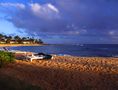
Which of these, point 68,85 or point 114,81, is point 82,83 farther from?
point 114,81

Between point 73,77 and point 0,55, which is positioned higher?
point 0,55

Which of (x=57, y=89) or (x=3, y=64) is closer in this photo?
(x=57, y=89)

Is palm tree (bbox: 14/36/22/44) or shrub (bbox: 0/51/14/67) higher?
palm tree (bbox: 14/36/22/44)

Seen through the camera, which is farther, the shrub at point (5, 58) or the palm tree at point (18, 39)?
the palm tree at point (18, 39)

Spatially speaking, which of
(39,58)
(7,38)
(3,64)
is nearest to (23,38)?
(7,38)

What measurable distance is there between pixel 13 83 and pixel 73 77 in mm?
6675

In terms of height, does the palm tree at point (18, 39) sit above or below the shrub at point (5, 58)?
above

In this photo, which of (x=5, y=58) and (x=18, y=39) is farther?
(x=18, y=39)

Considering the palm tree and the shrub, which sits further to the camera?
the palm tree

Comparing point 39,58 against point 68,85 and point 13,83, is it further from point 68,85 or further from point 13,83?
point 13,83

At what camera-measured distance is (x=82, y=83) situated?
44.7ft

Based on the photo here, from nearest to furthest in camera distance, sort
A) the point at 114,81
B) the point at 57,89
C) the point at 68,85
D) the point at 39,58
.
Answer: the point at 57,89 < the point at 68,85 < the point at 114,81 < the point at 39,58

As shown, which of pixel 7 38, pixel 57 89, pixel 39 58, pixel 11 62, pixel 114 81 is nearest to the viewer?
pixel 57 89

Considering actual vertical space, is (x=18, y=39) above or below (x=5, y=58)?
A: above
